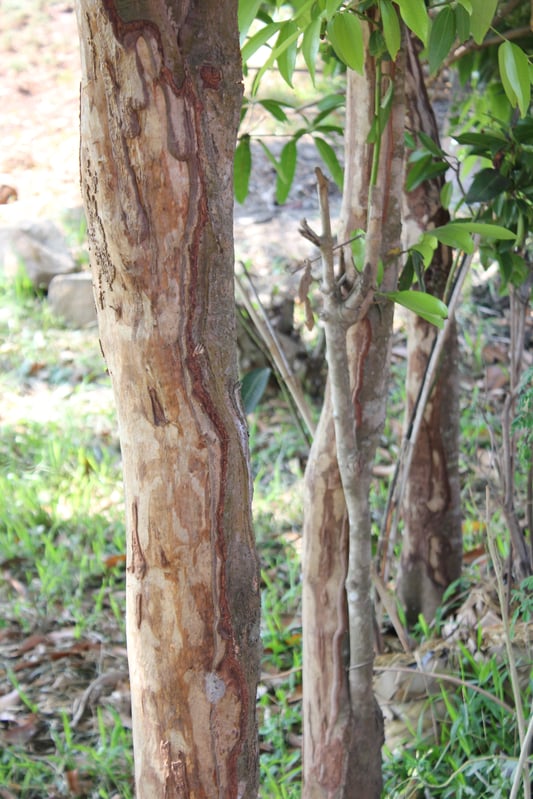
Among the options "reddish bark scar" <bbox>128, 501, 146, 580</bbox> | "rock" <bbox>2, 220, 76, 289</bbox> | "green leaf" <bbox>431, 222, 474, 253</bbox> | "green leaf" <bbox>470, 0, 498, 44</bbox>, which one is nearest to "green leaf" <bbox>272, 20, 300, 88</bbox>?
"green leaf" <bbox>470, 0, 498, 44</bbox>

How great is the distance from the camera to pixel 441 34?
1166 millimetres

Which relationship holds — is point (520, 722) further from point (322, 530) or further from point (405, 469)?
point (405, 469)

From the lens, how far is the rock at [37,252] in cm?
433

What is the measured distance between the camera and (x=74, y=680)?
228 centimetres

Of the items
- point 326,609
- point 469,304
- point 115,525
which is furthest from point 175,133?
point 469,304

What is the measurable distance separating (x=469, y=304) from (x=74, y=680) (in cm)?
240

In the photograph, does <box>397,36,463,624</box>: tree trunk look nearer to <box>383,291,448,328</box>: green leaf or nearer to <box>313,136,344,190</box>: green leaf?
<box>313,136,344,190</box>: green leaf

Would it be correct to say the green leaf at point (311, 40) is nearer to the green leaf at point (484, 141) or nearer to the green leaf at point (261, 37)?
the green leaf at point (261, 37)

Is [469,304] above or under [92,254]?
under

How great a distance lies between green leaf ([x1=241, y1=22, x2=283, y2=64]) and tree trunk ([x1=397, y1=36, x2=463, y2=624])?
756mm

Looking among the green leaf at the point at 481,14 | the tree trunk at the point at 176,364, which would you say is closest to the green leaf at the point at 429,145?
the green leaf at the point at 481,14

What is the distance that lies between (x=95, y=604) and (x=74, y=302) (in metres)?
1.96

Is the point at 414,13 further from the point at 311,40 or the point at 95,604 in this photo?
the point at 95,604

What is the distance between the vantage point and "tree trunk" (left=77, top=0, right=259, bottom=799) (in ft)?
3.06
